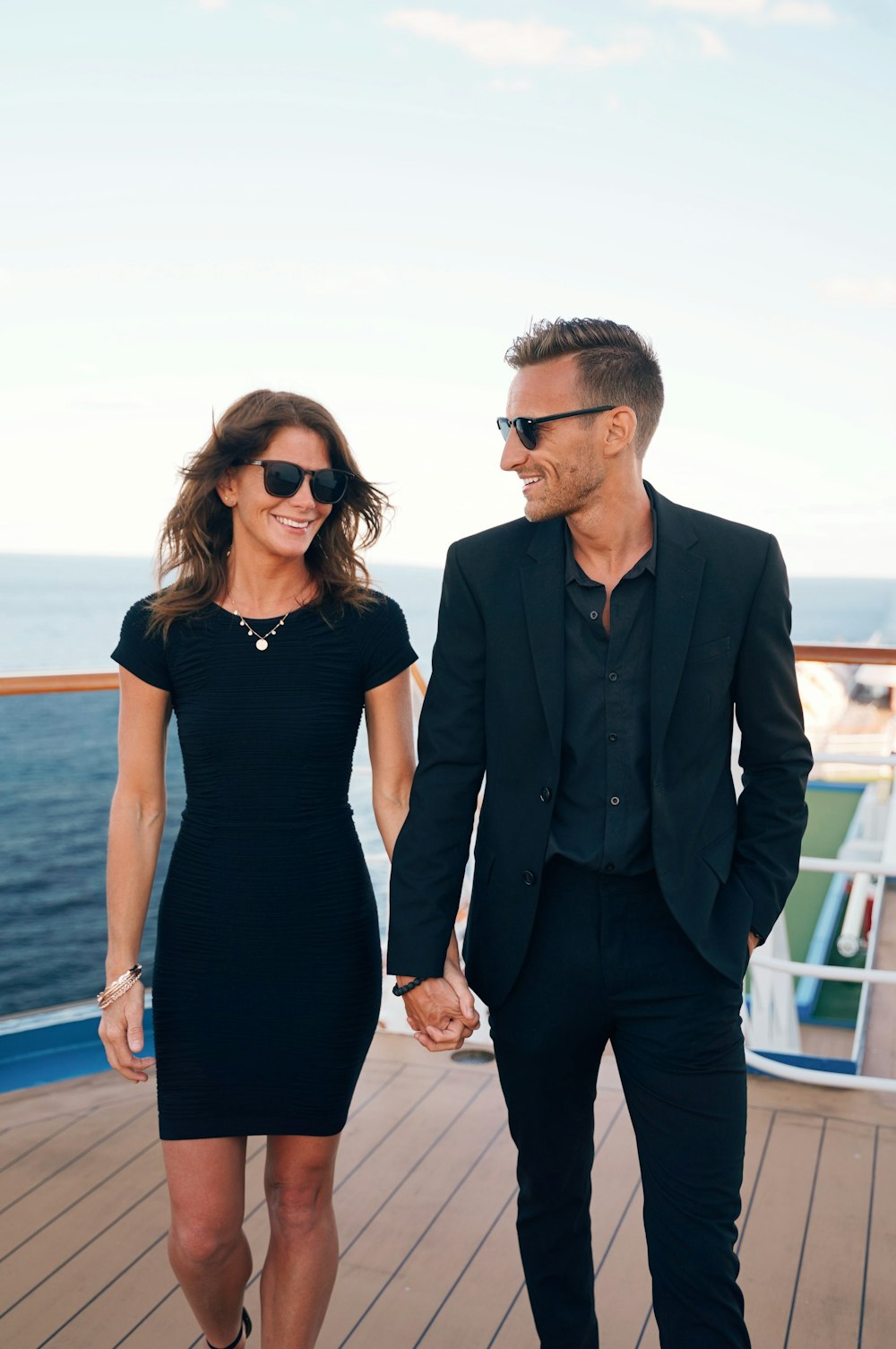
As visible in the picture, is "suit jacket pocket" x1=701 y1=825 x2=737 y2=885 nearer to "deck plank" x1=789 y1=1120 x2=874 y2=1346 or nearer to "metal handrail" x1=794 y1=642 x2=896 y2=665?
"deck plank" x1=789 y1=1120 x2=874 y2=1346

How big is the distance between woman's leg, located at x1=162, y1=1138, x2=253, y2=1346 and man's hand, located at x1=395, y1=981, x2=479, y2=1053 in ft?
1.32

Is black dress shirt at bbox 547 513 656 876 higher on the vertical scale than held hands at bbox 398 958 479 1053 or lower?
higher

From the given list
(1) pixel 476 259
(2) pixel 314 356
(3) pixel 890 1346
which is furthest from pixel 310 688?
(2) pixel 314 356

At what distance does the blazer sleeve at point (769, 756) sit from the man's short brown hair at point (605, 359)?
0.29 meters

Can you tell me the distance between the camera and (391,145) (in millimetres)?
52000

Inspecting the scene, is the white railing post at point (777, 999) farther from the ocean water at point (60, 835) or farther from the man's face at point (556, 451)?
Answer: the man's face at point (556, 451)

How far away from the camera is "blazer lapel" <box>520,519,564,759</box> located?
64.5 inches

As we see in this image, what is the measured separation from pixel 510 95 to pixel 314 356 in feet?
74.6

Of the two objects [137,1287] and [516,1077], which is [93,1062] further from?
[516,1077]

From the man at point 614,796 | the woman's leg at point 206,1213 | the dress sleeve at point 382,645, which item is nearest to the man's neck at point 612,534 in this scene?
the man at point 614,796

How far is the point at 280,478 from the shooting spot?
6.09ft

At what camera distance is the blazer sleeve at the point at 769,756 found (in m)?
1.70

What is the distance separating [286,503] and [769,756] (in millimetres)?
850

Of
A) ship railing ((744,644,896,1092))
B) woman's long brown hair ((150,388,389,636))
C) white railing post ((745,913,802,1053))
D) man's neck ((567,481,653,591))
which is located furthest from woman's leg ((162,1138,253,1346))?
white railing post ((745,913,802,1053))
